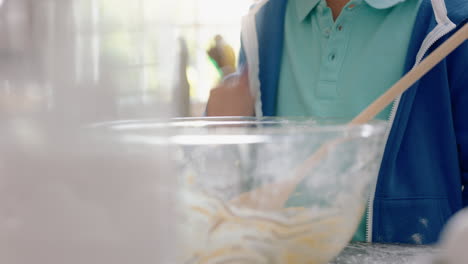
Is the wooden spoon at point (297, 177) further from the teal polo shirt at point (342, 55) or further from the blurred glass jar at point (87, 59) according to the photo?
the teal polo shirt at point (342, 55)

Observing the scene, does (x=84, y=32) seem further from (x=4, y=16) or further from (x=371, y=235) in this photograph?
(x=371, y=235)

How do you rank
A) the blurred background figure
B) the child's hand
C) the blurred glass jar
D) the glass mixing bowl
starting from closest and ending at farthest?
the blurred glass jar → the glass mixing bowl → the child's hand → the blurred background figure

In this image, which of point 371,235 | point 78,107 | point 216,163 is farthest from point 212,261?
point 371,235

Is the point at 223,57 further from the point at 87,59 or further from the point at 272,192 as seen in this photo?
the point at 87,59

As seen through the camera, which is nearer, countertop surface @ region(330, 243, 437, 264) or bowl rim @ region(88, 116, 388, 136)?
bowl rim @ region(88, 116, 388, 136)

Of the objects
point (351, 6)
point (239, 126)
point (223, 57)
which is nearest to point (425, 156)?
point (351, 6)

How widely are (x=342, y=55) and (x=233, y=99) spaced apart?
0.59 ft

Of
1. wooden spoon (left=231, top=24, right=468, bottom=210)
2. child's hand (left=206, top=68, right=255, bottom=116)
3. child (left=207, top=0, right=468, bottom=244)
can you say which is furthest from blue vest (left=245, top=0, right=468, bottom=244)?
wooden spoon (left=231, top=24, right=468, bottom=210)

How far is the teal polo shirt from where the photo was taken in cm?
57

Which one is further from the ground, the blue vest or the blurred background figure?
the blurred background figure

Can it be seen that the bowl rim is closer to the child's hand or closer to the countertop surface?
the countertop surface

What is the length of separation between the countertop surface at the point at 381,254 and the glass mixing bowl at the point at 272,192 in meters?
0.03

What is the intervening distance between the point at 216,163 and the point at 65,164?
0.16m

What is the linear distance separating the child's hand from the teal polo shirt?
52 mm
